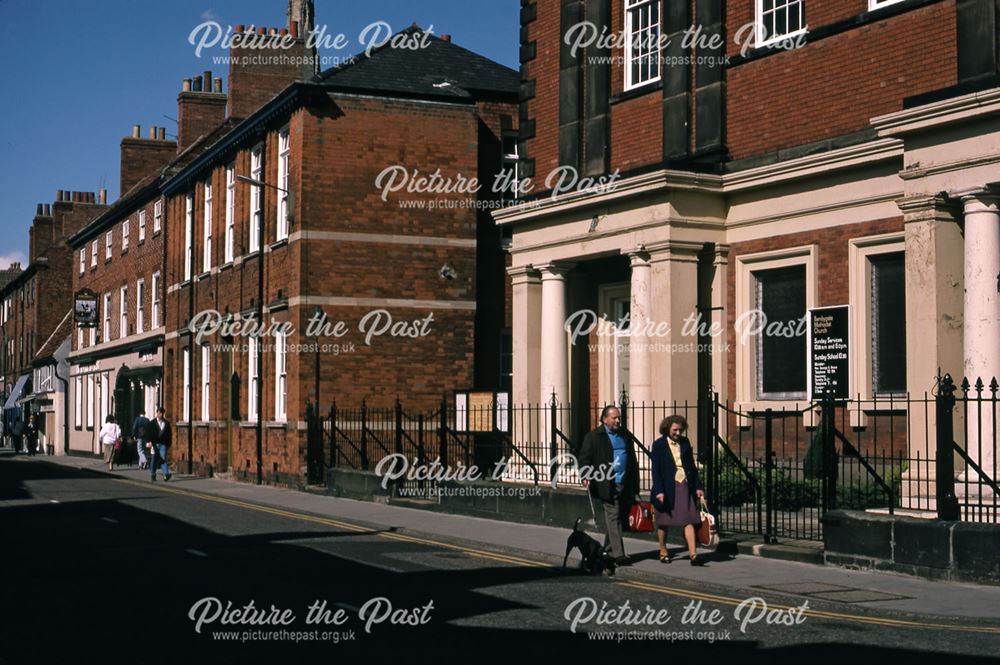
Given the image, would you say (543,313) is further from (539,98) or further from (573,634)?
(573,634)

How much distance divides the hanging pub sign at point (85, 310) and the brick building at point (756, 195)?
32540 millimetres

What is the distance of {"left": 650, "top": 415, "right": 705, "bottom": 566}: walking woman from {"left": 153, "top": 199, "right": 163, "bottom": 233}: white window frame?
32376mm

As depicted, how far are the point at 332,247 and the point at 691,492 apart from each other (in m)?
16.8

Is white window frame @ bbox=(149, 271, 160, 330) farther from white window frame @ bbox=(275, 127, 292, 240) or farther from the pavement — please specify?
the pavement

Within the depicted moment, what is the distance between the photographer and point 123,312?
49.8 m

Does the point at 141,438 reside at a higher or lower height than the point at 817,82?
lower

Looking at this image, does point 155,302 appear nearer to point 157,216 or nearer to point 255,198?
point 157,216

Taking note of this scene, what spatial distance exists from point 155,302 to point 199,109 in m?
7.19

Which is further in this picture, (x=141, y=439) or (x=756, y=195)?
(x=141, y=439)

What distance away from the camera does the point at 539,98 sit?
24.6 m

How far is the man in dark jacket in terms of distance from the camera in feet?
48.1

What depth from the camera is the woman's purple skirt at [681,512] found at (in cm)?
1488

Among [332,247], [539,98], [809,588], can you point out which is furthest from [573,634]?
[332,247]

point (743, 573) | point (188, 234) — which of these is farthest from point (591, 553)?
point (188, 234)
